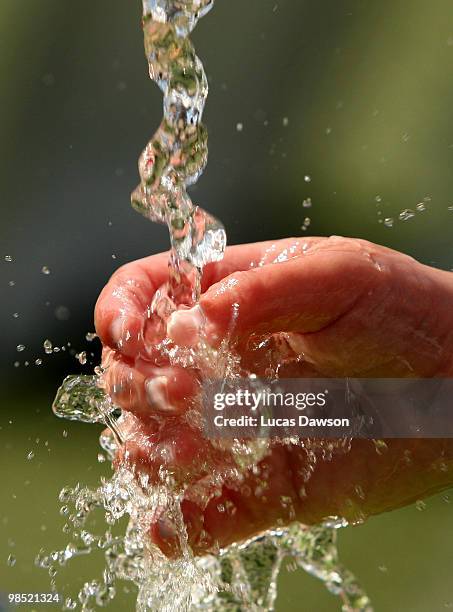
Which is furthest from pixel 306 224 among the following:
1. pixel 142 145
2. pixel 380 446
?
pixel 380 446

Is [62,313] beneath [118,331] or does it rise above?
beneath

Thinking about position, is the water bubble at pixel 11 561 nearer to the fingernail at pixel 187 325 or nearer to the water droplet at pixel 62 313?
the water droplet at pixel 62 313

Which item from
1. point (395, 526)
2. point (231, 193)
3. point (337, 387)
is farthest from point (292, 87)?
point (337, 387)

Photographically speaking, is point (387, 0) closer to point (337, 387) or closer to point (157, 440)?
point (337, 387)

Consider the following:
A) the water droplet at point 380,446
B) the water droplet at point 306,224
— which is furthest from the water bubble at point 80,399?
the water droplet at point 306,224

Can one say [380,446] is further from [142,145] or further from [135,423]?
[142,145]

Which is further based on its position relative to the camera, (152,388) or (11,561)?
(11,561)

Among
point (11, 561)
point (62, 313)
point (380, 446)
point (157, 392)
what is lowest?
point (11, 561)
